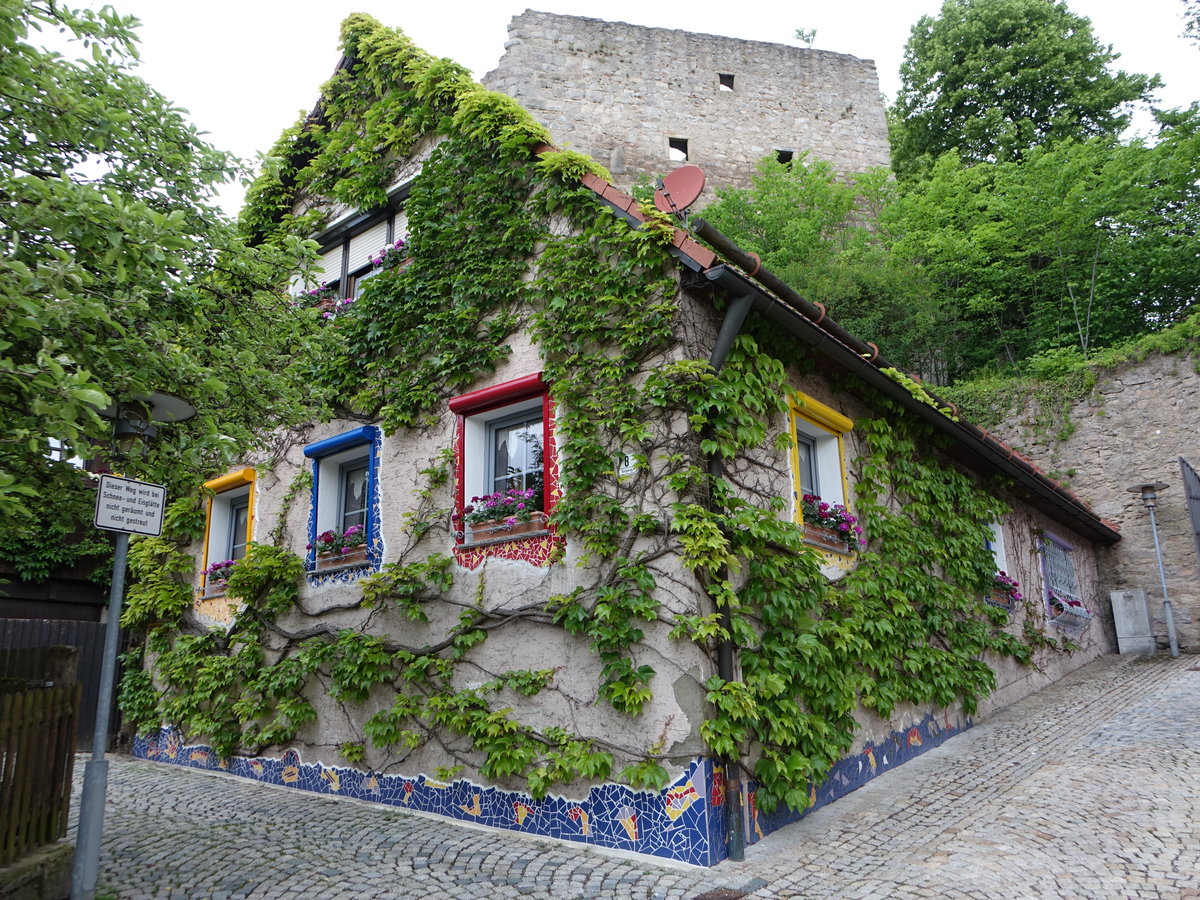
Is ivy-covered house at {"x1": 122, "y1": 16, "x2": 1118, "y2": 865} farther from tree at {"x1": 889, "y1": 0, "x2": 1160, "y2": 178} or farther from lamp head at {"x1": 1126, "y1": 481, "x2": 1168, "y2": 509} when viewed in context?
tree at {"x1": 889, "y1": 0, "x2": 1160, "y2": 178}

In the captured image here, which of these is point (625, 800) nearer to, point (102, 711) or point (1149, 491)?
A: point (102, 711)

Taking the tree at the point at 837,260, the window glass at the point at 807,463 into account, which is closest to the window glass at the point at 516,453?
the window glass at the point at 807,463

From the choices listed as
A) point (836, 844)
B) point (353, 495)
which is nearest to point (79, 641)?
point (353, 495)

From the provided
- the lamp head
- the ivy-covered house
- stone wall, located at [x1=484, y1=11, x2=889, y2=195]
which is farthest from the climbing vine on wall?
stone wall, located at [x1=484, y1=11, x2=889, y2=195]

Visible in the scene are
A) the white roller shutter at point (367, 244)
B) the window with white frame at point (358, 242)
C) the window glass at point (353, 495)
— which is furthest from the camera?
the white roller shutter at point (367, 244)

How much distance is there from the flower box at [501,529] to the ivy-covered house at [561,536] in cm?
3

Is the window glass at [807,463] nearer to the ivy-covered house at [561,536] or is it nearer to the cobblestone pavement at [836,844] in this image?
the ivy-covered house at [561,536]

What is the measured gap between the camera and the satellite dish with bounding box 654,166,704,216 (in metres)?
6.05

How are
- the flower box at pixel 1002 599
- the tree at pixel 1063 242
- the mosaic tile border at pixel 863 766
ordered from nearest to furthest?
the mosaic tile border at pixel 863 766, the flower box at pixel 1002 599, the tree at pixel 1063 242

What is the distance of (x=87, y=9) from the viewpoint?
5.00 meters

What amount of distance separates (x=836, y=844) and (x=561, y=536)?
266 centimetres

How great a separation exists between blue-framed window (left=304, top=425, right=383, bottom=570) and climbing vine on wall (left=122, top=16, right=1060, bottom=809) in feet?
1.11

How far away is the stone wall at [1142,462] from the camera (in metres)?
13.5

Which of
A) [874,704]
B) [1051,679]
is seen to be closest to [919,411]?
[874,704]
